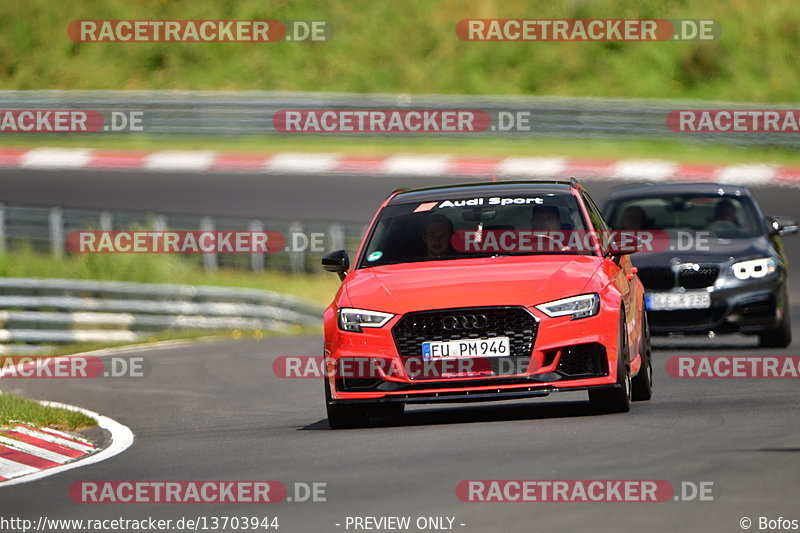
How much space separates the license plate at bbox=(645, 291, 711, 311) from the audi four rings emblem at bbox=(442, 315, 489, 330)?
580 cm

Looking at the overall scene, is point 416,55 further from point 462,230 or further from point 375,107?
point 462,230

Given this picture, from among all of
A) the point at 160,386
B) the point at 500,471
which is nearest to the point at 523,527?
the point at 500,471

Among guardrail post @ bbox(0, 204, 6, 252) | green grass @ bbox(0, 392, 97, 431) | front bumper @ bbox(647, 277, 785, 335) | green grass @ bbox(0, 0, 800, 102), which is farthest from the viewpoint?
green grass @ bbox(0, 0, 800, 102)

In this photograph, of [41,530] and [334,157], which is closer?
[41,530]

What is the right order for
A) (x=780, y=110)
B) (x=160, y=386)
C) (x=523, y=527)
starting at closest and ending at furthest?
1. (x=523, y=527)
2. (x=160, y=386)
3. (x=780, y=110)

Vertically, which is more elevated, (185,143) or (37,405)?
(185,143)

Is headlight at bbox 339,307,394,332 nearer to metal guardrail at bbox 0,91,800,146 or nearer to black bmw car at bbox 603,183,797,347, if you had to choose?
black bmw car at bbox 603,183,797,347

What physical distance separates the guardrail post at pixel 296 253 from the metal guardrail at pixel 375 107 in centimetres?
A: 586

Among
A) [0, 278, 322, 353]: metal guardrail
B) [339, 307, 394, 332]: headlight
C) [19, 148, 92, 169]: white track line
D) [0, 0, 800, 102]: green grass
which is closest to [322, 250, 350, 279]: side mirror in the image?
[339, 307, 394, 332]: headlight

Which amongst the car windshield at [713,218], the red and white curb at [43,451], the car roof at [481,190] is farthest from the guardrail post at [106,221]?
the car roof at [481,190]

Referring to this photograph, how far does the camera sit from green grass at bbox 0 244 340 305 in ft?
76.3

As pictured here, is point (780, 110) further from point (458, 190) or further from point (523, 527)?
point (523, 527)

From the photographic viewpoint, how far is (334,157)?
31891 millimetres

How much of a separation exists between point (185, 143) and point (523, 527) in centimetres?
2772
